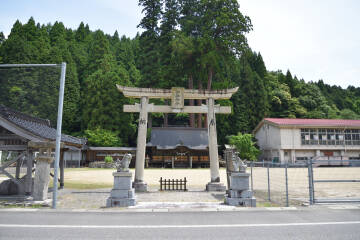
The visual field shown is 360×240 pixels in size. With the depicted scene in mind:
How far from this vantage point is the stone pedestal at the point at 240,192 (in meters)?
8.16

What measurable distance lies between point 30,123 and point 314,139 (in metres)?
37.9

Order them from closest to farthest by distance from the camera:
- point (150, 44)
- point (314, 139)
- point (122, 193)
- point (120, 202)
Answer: point (120, 202)
point (122, 193)
point (314, 139)
point (150, 44)

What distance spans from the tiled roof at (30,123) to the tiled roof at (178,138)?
21.8 metres

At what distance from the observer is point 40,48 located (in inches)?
1811

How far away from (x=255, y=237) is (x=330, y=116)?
5832 cm

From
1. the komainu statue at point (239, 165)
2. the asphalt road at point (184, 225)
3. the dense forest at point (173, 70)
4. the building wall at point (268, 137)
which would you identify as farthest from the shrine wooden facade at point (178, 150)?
the asphalt road at point (184, 225)

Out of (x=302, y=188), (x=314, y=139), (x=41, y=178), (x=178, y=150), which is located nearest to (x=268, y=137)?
(x=314, y=139)

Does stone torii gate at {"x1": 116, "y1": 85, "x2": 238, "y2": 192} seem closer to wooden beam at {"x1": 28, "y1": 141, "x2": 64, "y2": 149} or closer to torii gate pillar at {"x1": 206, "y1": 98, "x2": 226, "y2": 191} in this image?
torii gate pillar at {"x1": 206, "y1": 98, "x2": 226, "y2": 191}

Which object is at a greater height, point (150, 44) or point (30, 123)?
point (150, 44)

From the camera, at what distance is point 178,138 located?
36219mm

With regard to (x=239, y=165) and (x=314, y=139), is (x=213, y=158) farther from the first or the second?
(x=314, y=139)

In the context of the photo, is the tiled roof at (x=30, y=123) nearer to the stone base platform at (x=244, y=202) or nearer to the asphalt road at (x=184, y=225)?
the asphalt road at (x=184, y=225)

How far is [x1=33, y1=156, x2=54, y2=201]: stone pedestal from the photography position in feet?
28.0

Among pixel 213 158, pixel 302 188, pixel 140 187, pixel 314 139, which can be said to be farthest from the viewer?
Result: pixel 314 139
